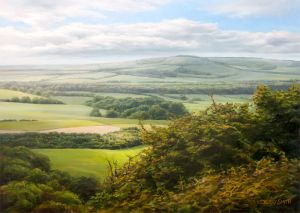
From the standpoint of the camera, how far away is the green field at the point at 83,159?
273 inches

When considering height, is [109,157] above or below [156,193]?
above

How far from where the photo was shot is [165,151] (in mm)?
7230

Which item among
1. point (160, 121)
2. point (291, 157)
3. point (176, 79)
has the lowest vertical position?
point (291, 157)

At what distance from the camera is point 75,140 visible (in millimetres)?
7184

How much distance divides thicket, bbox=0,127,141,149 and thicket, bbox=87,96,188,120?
11.1 inches

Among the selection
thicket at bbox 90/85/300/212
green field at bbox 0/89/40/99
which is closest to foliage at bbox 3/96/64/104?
green field at bbox 0/89/40/99

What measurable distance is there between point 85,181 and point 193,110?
6.61 ft

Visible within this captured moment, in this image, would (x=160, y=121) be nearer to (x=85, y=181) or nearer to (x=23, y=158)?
(x=85, y=181)

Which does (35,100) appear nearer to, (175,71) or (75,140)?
(75,140)

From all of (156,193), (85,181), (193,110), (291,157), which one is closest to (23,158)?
(85,181)

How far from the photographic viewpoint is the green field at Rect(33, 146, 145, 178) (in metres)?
6.93

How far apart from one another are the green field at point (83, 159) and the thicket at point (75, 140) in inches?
3.5

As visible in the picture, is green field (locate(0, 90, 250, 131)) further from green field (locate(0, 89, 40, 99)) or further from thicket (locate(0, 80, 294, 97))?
thicket (locate(0, 80, 294, 97))

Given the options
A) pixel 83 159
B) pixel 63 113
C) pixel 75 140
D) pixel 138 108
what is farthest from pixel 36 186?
pixel 138 108
